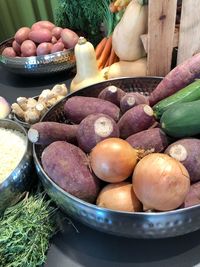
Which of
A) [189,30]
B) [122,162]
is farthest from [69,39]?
[122,162]

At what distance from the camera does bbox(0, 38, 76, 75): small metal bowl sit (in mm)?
927

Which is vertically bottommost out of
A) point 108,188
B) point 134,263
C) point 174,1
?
point 134,263

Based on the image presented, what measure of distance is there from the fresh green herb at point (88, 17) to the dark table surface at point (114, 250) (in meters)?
0.69

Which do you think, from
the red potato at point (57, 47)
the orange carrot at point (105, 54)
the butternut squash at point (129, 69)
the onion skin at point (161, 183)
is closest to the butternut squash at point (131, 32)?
the butternut squash at point (129, 69)

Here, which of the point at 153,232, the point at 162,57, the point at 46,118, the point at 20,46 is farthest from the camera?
the point at 20,46

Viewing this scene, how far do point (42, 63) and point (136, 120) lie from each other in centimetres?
52

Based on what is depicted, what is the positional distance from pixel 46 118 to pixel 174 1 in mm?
390

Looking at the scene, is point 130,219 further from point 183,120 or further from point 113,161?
point 183,120

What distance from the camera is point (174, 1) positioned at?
660 mm

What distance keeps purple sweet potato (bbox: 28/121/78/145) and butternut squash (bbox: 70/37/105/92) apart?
0.31m

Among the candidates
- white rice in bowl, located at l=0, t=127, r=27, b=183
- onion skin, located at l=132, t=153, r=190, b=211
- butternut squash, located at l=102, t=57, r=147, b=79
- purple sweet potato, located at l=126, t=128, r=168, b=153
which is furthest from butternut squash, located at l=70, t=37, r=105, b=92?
onion skin, located at l=132, t=153, r=190, b=211

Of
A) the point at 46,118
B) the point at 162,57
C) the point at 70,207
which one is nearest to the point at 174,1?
the point at 162,57

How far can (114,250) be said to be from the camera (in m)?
0.47

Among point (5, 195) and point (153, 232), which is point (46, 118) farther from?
point (153, 232)
